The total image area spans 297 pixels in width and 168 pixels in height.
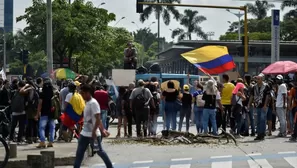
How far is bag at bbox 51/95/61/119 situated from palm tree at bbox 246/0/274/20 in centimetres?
10506

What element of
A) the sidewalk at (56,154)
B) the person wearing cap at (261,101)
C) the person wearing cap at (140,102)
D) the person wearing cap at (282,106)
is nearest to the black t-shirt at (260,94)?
the person wearing cap at (261,101)

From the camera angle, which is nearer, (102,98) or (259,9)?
(102,98)

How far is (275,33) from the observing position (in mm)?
36375

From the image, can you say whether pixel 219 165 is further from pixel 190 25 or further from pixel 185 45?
pixel 190 25

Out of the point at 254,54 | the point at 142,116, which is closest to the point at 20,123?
the point at 142,116

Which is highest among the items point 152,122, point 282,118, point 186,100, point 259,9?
point 259,9

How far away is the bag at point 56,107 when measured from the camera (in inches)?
671

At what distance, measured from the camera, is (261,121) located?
18594 mm

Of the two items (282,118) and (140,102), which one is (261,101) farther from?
(140,102)

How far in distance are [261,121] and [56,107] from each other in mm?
5616

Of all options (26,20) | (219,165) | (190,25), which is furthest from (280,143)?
(190,25)

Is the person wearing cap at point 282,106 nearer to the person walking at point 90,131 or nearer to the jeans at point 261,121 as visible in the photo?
the jeans at point 261,121

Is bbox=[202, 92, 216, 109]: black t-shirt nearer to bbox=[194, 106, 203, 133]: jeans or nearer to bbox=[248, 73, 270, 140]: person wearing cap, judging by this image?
bbox=[248, 73, 270, 140]: person wearing cap

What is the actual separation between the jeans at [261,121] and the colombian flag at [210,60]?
12.9 feet
